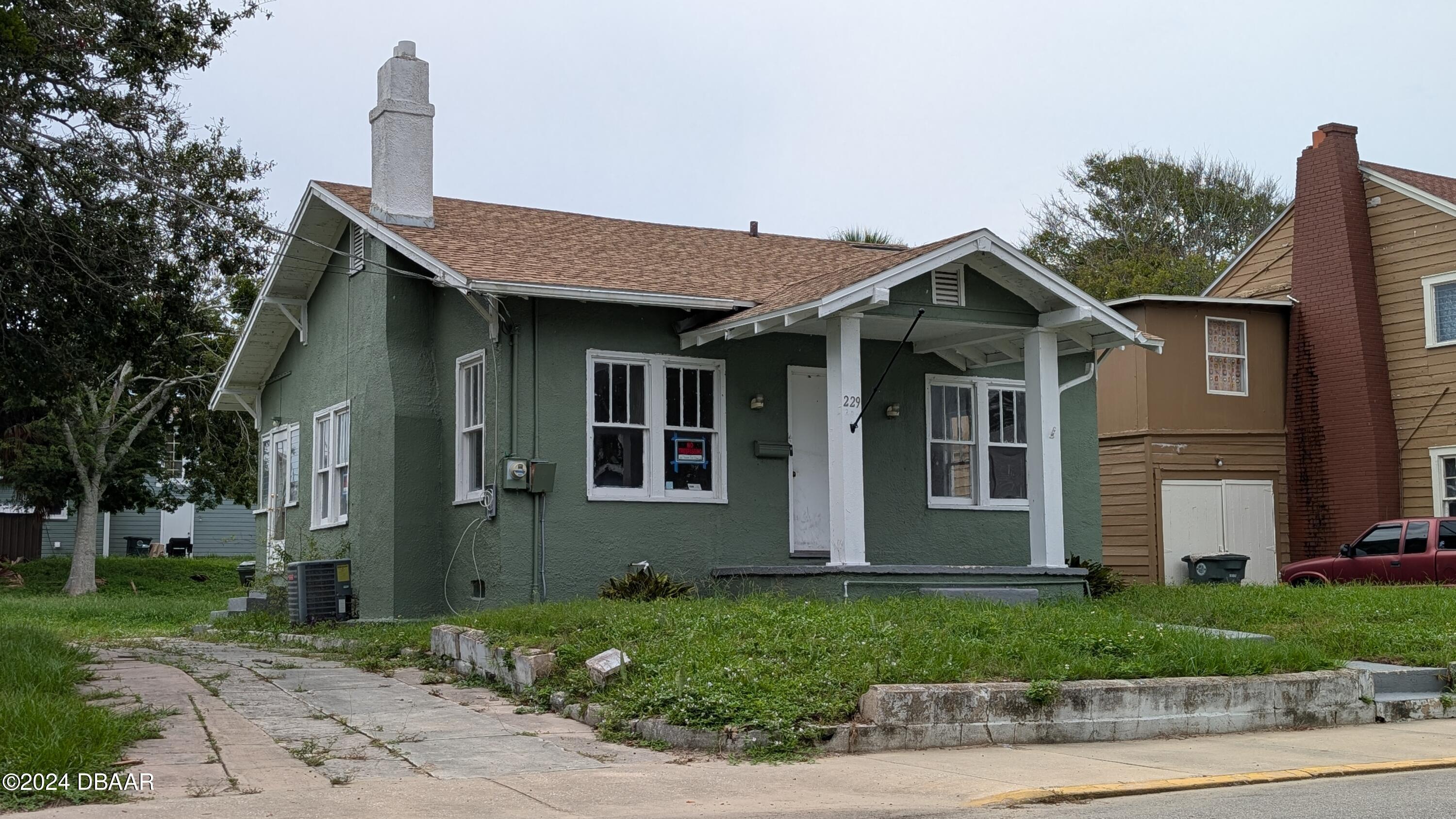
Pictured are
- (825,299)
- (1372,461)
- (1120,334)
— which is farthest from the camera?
(1372,461)

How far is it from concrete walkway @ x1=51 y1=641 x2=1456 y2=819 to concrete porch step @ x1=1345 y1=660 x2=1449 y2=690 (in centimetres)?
62

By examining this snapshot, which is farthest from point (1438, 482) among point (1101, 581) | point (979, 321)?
point (979, 321)

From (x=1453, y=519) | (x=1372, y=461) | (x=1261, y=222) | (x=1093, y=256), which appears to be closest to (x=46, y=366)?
(x=1453, y=519)

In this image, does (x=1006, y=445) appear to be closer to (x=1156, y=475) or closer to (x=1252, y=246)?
(x=1156, y=475)

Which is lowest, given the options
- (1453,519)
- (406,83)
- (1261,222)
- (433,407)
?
(1453,519)

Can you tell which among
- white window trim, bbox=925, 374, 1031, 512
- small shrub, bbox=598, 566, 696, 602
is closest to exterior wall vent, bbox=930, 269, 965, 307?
white window trim, bbox=925, 374, 1031, 512

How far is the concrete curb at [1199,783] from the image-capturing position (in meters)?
7.36

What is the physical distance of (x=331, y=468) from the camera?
1944 centimetres

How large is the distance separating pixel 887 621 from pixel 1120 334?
254 inches

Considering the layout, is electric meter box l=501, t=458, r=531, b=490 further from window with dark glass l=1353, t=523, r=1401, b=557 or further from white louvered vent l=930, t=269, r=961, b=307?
window with dark glass l=1353, t=523, r=1401, b=557

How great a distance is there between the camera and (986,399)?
1777 centimetres

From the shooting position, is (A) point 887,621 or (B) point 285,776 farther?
(A) point 887,621

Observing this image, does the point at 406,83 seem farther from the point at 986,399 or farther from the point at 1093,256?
the point at 1093,256

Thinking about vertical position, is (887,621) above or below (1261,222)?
below
